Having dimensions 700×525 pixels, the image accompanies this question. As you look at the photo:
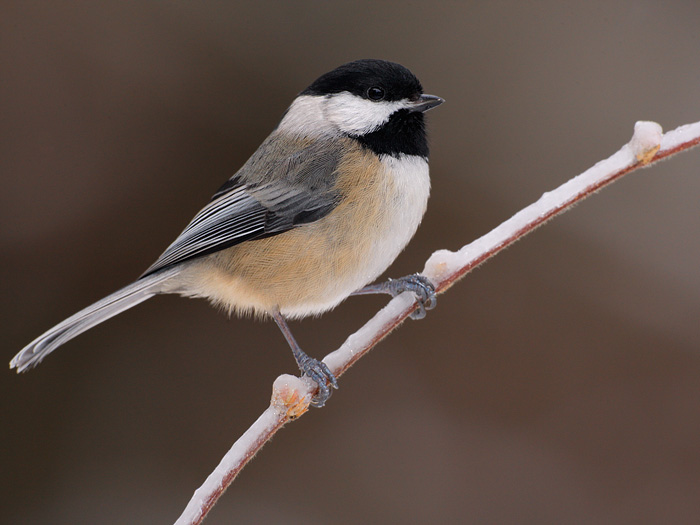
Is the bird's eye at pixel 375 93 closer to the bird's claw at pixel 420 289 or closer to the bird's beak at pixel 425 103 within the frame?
the bird's beak at pixel 425 103

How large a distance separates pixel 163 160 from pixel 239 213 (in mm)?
364

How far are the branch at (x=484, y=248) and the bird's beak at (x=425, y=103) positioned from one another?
1.22ft

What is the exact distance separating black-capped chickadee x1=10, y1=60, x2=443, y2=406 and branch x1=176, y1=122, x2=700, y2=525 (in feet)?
0.96

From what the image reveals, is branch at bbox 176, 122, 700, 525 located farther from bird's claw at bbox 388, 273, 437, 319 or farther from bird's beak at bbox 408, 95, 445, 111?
bird's beak at bbox 408, 95, 445, 111

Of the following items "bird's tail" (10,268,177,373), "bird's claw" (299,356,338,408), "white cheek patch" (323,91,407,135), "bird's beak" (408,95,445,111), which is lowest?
"bird's claw" (299,356,338,408)

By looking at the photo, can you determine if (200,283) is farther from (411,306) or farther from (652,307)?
(652,307)

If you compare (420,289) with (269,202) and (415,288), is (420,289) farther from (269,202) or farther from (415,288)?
(269,202)

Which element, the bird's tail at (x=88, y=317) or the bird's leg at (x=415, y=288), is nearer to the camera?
the bird's tail at (x=88, y=317)

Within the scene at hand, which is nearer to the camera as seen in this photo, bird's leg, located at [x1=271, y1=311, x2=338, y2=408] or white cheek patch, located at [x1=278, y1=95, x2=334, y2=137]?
bird's leg, located at [x1=271, y1=311, x2=338, y2=408]

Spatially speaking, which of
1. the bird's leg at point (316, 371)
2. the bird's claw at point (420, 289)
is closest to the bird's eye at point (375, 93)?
the bird's claw at point (420, 289)

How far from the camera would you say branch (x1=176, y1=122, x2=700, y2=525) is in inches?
25.5

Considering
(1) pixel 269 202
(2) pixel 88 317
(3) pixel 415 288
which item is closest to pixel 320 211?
(1) pixel 269 202

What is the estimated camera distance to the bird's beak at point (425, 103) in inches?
41.9

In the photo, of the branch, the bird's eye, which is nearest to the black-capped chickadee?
the bird's eye
